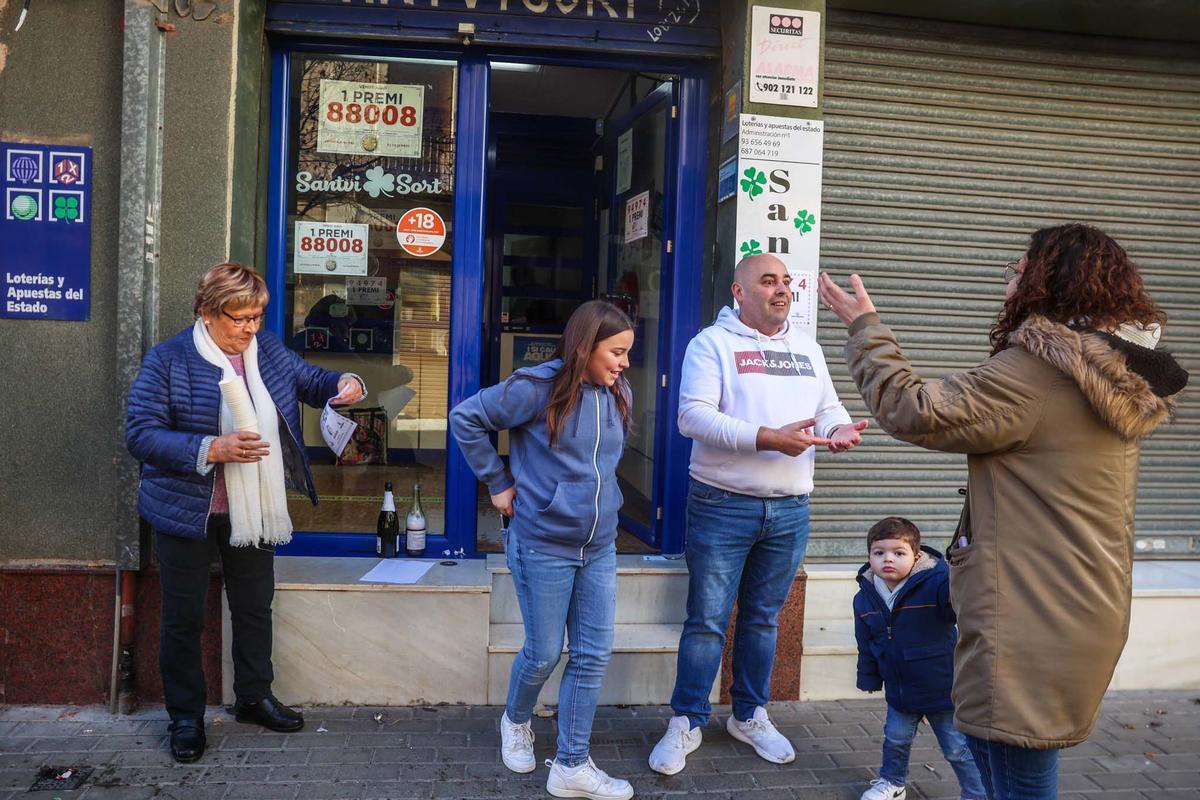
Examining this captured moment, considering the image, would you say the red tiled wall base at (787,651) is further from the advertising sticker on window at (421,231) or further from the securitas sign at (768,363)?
the advertising sticker on window at (421,231)

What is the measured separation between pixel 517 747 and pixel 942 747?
5.52ft

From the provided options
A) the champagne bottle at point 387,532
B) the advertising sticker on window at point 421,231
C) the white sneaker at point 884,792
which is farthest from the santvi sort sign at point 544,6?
the white sneaker at point 884,792

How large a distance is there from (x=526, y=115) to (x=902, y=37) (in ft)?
10.4

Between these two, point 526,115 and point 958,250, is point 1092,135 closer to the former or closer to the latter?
point 958,250

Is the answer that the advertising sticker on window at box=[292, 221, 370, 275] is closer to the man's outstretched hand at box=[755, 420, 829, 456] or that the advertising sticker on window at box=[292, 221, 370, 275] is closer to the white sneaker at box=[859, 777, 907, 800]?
the man's outstretched hand at box=[755, 420, 829, 456]

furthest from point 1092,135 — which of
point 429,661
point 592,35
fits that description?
point 429,661

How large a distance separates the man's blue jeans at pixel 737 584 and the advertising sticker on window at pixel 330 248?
7.83 feet

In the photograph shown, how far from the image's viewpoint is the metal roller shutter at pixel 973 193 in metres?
5.36

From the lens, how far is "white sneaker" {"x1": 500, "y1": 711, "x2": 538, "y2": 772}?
13.1ft

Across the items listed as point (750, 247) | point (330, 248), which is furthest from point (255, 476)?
point (750, 247)

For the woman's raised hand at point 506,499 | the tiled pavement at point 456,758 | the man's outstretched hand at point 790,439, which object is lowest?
the tiled pavement at point 456,758

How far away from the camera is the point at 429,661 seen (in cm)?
466

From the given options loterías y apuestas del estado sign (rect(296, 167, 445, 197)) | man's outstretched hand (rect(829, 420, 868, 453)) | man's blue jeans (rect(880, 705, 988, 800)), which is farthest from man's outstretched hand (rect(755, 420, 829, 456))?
loterías y apuestas del estado sign (rect(296, 167, 445, 197))

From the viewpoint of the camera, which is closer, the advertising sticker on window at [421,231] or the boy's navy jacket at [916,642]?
the boy's navy jacket at [916,642]
